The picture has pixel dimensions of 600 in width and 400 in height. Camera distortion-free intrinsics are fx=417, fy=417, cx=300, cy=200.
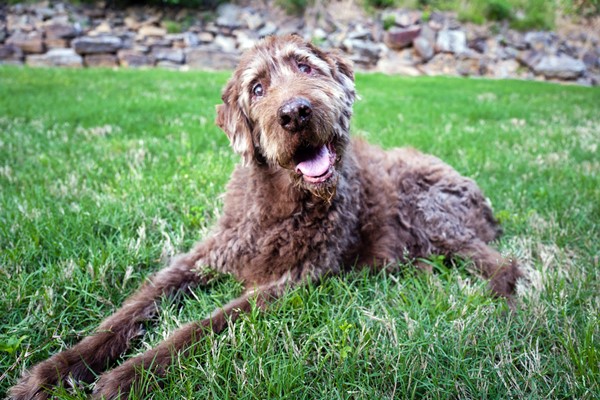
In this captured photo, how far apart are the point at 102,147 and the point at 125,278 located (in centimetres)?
357

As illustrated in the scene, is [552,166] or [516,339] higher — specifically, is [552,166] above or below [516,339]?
below

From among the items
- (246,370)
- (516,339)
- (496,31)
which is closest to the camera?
(246,370)

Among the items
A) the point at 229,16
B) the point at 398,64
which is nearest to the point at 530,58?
the point at 398,64

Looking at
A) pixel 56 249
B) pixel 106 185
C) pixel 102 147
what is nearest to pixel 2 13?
pixel 102 147

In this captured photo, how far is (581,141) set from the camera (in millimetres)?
6914

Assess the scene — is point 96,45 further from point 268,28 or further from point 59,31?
point 268,28

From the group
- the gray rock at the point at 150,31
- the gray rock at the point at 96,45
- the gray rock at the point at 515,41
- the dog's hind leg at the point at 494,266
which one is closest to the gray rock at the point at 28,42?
the gray rock at the point at 96,45

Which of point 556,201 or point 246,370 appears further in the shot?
point 556,201

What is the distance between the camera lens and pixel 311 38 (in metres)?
19.7

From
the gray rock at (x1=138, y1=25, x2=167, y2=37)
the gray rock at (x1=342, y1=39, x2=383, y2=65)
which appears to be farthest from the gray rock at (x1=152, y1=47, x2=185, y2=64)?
the gray rock at (x1=342, y1=39, x2=383, y2=65)

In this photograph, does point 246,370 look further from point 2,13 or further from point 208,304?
point 2,13

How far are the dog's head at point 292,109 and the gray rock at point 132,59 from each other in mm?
16963

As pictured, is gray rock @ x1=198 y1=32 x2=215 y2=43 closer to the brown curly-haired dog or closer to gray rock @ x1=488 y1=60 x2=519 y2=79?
gray rock @ x1=488 y1=60 x2=519 y2=79

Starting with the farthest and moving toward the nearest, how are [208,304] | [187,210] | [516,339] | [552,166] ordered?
[552,166] → [187,210] → [208,304] → [516,339]
